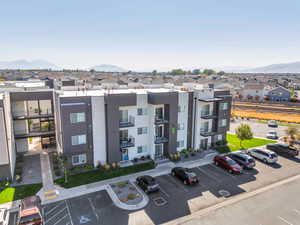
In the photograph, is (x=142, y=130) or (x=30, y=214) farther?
(x=142, y=130)

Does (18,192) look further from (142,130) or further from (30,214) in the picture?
(142,130)

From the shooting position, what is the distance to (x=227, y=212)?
17656 mm

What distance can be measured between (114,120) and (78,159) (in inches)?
268

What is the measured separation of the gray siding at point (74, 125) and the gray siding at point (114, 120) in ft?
7.25

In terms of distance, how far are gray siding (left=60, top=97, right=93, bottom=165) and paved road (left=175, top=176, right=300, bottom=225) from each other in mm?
14853

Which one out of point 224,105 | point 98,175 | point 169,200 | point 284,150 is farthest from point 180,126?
point 284,150

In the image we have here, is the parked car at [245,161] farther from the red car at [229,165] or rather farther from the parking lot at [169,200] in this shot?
the red car at [229,165]

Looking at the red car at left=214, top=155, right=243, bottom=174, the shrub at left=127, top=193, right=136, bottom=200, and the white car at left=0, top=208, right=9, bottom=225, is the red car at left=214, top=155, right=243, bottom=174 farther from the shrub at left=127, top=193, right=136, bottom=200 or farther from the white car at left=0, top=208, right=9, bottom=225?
the white car at left=0, top=208, right=9, bottom=225

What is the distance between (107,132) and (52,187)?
8.58 meters

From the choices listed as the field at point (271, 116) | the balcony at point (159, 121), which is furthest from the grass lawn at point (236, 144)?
the field at point (271, 116)

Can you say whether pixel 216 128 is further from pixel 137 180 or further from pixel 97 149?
pixel 97 149

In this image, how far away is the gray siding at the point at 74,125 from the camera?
22688mm

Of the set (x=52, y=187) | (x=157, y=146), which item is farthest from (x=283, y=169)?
(x=52, y=187)

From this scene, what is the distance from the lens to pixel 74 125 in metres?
23.4
